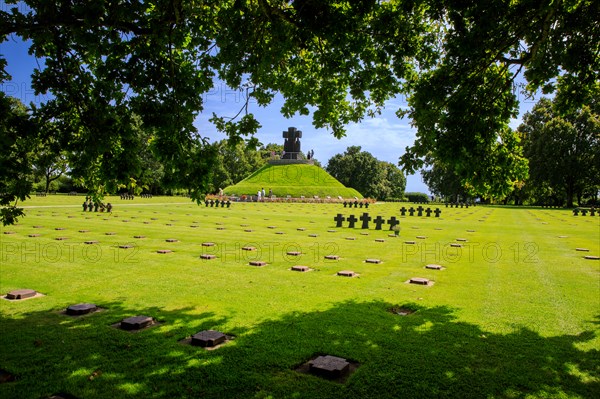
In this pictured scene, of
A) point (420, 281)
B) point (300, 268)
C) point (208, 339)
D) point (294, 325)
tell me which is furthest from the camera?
point (300, 268)

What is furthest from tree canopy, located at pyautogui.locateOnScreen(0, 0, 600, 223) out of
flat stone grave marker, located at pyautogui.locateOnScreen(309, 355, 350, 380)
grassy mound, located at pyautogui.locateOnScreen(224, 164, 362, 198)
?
grassy mound, located at pyautogui.locateOnScreen(224, 164, 362, 198)

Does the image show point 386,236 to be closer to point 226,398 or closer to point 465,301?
point 465,301

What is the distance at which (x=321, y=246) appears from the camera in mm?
13727

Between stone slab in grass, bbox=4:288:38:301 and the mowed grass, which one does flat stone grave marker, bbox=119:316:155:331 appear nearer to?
the mowed grass

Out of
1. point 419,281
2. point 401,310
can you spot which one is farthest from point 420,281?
point 401,310

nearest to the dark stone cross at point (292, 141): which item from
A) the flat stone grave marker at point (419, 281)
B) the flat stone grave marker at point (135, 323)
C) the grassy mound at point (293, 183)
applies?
the grassy mound at point (293, 183)

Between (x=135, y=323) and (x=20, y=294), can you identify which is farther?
(x=20, y=294)

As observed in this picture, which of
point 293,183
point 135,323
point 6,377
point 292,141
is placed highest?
point 292,141

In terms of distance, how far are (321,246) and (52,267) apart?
8.15 metres

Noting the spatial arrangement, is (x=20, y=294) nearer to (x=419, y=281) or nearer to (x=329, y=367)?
(x=329, y=367)

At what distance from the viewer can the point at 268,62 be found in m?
7.27

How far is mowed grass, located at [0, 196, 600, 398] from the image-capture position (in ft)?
13.3

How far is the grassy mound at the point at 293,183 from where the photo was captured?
216 feet

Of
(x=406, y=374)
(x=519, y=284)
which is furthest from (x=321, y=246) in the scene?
(x=406, y=374)
